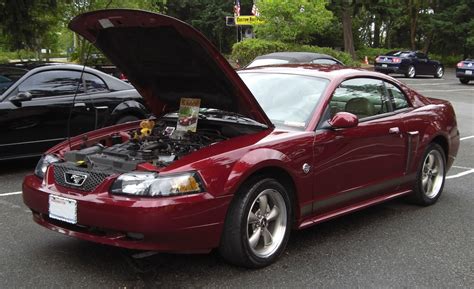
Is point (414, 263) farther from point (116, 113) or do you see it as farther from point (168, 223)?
point (116, 113)

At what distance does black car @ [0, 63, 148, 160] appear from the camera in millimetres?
7293

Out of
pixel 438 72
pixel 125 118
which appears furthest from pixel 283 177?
pixel 438 72

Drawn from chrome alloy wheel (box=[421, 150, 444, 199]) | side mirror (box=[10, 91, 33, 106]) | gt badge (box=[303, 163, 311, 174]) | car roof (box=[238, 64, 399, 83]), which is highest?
car roof (box=[238, 64, 399, 83])

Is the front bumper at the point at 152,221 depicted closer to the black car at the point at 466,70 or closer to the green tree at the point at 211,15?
the black car at the point at 466,70

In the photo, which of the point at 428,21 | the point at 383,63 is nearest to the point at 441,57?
the point at 428,21

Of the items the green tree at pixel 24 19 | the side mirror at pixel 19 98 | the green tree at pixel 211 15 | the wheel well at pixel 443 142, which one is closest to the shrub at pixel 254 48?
the green tree at pixel 24 19

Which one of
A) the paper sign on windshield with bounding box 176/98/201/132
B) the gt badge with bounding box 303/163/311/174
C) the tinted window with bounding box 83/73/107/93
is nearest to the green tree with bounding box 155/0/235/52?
the tinted window with bounding box 83/73/107/93

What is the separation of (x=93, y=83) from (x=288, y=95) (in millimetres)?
4293

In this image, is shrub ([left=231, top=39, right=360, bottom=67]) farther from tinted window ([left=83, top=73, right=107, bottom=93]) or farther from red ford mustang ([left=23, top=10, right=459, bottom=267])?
red ford mustang ([left=23, top=10, right=459, bottom=267])

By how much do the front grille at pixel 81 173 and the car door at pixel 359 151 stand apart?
1.68m

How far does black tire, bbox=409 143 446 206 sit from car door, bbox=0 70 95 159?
4.15 m

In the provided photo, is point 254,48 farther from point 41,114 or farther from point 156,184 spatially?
point 156,184

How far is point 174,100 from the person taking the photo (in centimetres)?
534

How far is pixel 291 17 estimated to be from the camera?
91.3 ft
